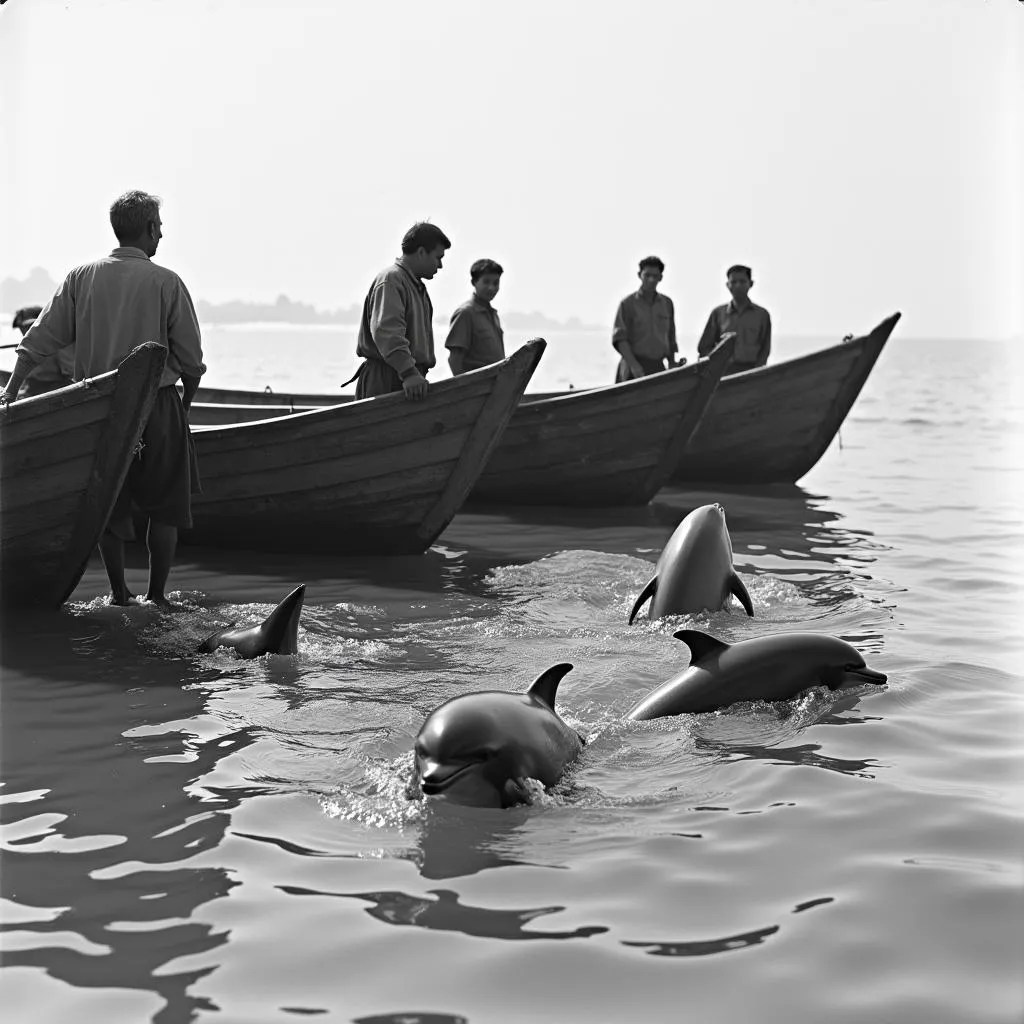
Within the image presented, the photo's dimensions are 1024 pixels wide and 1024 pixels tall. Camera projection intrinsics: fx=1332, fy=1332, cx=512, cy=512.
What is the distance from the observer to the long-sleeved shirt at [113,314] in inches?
309

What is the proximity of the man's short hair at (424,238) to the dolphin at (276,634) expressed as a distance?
369 centimetres

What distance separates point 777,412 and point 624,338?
227cm

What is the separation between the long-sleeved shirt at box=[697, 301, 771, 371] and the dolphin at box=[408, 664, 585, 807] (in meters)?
10.8

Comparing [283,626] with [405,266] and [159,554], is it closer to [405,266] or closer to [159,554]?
[159,554]

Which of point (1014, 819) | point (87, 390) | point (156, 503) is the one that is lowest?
point (1014, 819)

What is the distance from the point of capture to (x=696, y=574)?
803 centimetres

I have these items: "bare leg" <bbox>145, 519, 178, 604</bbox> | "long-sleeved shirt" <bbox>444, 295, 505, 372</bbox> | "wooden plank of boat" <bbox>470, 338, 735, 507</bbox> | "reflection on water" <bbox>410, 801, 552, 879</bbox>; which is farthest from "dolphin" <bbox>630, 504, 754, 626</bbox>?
"wooden plank of boat" <bbox>470, 338, 735, 507</bbox>

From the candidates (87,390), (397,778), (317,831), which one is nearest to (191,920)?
(317,831)

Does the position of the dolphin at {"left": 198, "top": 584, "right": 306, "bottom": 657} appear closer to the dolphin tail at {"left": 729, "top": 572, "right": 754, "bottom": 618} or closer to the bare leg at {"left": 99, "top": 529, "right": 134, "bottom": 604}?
the bare leg at {"left": 99, "top": 529, "right": 134, "bottom": 604}

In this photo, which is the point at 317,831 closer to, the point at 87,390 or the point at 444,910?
the point at 444,910

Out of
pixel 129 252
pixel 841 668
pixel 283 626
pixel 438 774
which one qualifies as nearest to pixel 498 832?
pixel 438 774

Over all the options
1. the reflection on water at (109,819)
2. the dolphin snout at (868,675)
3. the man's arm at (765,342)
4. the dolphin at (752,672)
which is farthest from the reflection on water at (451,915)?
the man's arm at (765,342)

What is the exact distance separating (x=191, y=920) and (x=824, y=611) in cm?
548

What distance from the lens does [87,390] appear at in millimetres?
7613
